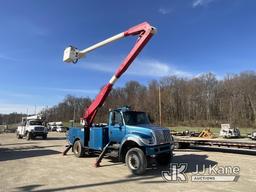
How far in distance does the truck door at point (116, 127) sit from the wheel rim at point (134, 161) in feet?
4.47

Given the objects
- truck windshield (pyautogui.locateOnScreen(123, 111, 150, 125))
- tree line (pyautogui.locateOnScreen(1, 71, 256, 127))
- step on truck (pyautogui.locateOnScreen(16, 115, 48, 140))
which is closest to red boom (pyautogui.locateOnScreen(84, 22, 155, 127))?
truck windshield (pyautogui.locateOnScreen(123, 111, 150, 125))

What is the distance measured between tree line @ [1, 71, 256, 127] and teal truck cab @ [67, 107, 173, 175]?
216 ft

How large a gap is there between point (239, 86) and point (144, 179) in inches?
3380

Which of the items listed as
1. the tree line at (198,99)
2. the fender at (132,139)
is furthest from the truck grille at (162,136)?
the tree line at (198,99)

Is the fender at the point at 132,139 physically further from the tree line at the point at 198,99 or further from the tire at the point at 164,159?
the tree line at the point at 198,99

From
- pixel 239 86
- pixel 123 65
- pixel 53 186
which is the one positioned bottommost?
pixel 53 186

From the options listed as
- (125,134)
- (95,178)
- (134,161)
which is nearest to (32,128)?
(125,134)

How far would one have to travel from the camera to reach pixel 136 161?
11.6 meters

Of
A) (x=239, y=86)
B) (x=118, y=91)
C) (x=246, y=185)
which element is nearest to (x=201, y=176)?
(x=246, y=185)

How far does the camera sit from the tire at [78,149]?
52.8 ft

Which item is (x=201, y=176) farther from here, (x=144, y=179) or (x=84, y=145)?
(x=84, y=145)

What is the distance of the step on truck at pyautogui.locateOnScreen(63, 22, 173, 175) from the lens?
38.4 feet

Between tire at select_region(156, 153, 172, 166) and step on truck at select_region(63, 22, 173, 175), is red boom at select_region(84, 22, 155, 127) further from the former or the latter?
tire at select_region(156, 153, 172, 166)

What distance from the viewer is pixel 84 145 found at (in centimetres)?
1598
